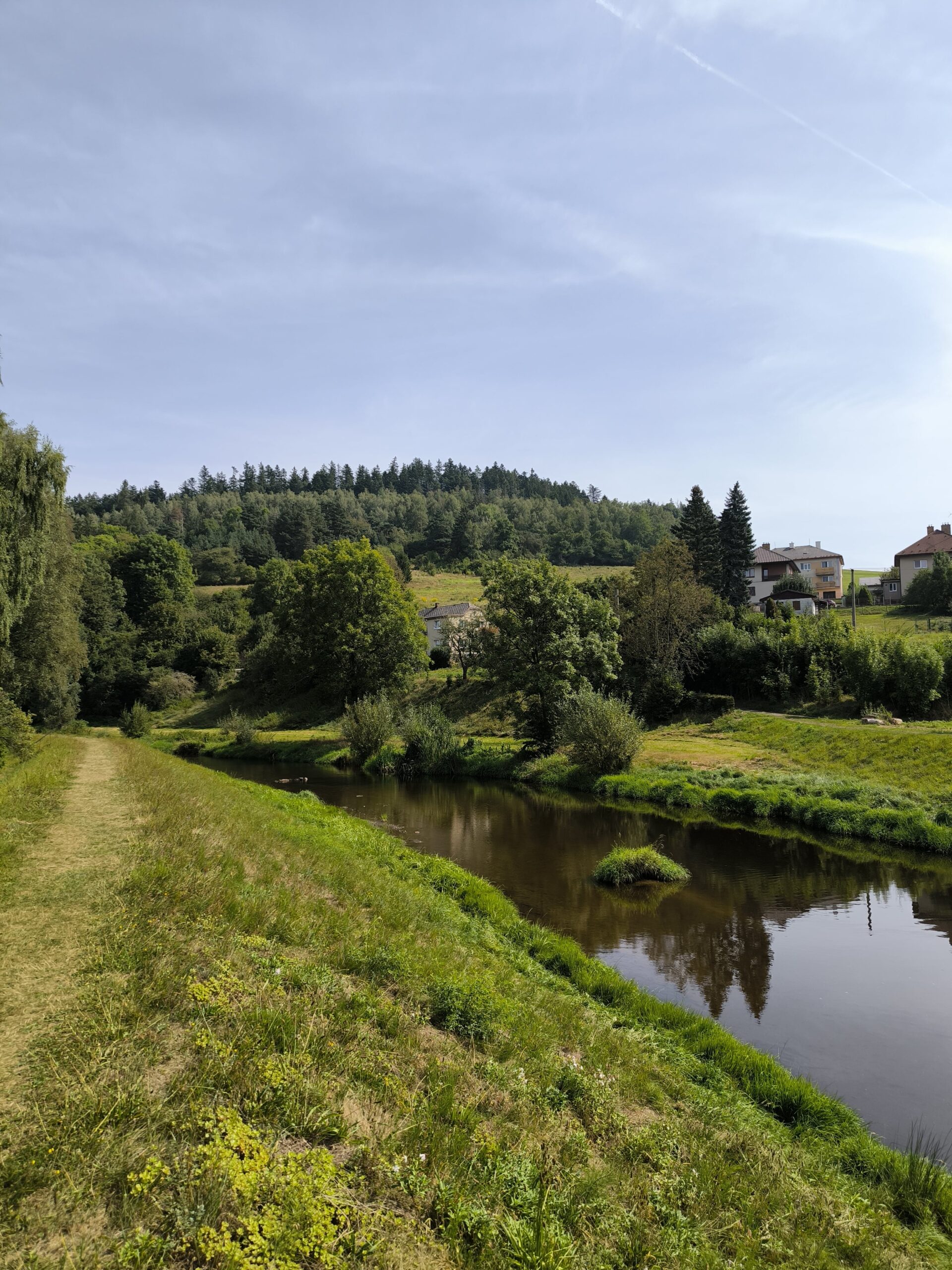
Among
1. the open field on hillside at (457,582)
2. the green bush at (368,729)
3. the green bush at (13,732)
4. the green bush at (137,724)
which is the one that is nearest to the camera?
the green bush at (13,732)

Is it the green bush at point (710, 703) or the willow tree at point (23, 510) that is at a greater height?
the willow tree at point (23, 510)

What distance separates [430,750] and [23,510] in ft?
75.2

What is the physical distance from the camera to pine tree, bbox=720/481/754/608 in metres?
75.5

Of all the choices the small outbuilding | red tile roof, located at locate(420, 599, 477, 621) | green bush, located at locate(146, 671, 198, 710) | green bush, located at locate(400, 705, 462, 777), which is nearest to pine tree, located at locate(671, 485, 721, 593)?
the small outbuilding

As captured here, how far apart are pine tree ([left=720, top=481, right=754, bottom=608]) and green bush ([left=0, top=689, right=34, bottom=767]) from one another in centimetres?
6729

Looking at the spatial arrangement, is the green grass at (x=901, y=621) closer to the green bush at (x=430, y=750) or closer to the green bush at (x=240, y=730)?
the green bush at (x=430, y=750)

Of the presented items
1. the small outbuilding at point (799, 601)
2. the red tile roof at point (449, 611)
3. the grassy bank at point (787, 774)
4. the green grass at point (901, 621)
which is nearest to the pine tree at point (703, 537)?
the small outbuilding at point (799, 601)

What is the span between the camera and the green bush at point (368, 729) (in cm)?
4256

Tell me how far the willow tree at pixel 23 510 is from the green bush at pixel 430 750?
831 inches

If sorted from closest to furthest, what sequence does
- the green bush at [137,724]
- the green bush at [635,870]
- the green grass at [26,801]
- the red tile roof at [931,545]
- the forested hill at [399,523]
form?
the green grass at [26,801]
the green bush at [635,870]
the green bush at [137,724]
the red tile roof at [931,545]
the forested hill at [399,523]

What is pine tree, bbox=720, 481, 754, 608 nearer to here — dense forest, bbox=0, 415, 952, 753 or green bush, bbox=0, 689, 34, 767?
dense forest, bbox=0, 415, 952, 753

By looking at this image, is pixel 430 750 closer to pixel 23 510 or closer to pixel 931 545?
pixel 23 510

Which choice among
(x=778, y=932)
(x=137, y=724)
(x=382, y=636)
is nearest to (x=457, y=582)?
(x=382, y=636)

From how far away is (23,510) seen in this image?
23.0m
